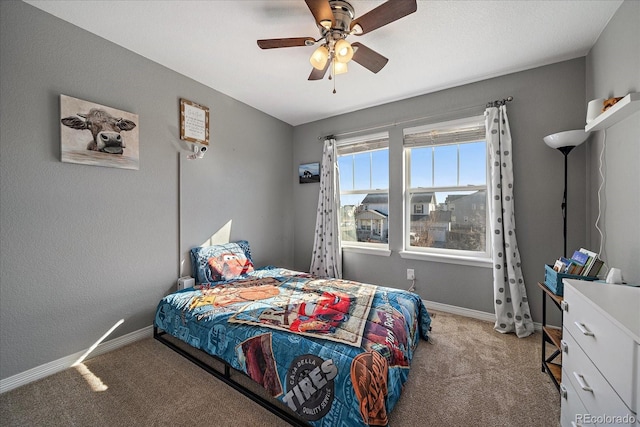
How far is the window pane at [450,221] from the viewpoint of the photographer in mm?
2762

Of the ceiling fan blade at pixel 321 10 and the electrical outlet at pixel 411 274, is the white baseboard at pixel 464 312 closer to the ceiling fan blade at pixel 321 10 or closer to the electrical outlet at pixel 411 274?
the electrical outlet at pixel 411 274

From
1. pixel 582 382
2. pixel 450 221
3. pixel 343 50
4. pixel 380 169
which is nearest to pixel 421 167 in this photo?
pixel 380 169

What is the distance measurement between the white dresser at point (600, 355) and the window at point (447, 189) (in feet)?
5.25

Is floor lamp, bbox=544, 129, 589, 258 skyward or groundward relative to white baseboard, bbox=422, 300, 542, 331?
skyward

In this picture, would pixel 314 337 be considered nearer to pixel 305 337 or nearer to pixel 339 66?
pixel 305 337

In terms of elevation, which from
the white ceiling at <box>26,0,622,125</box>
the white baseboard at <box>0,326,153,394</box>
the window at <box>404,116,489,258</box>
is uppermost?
the white ceiling at <box>26,0,622,125</box>

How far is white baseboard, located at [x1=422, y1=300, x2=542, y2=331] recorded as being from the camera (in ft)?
8.48

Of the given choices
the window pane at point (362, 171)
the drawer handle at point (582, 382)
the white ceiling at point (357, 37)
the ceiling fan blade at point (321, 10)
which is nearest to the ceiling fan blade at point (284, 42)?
the ceiling fan blade at point (321, 10)

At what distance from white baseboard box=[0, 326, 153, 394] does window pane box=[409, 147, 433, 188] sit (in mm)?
3272

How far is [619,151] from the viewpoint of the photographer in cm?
169

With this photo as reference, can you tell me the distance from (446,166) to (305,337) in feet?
8.18

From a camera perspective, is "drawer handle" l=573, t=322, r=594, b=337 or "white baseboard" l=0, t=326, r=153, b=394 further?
"white baseboard" l=0, t=326, r=153, b=394

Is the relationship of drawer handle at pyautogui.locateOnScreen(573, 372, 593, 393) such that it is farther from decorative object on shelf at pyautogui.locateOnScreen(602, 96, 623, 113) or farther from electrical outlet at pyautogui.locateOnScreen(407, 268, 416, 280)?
electrical outlet at pyautogui.locateOnScreen(407, 268, 416, 280)

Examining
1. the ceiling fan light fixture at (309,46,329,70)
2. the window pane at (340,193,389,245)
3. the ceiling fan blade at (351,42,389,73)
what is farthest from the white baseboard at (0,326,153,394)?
the ceiling fan blade at (351,42,389,73)
